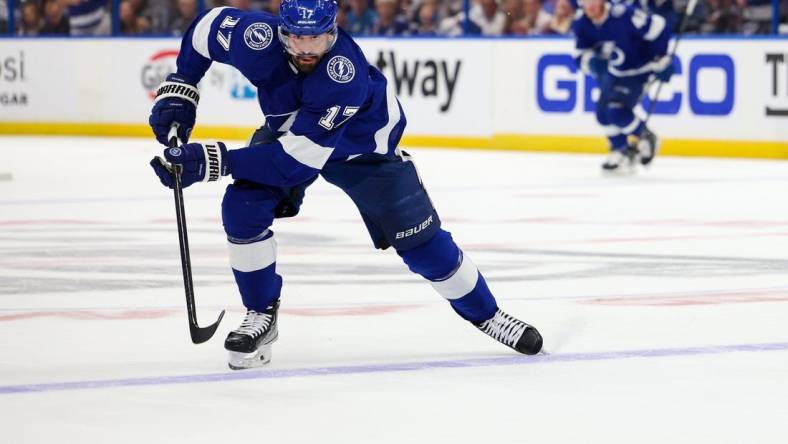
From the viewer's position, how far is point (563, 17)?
14336 mm

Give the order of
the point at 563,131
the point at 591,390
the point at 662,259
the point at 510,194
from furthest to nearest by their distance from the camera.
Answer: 1. the point at 563,131
2. the point at 510,194
3. the point at 662,259
4. the point at 591,390

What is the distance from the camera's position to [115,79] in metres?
17.1

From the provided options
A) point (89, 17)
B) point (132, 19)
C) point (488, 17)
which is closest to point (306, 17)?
point (488, 17)

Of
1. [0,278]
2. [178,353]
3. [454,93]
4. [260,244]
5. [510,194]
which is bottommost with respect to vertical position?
[454,93]

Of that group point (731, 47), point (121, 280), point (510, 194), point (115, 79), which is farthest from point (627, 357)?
point (115, 79)

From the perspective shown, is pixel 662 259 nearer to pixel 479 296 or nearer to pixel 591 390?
pixel 479 296

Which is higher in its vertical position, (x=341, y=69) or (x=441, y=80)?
(x=341, y=69)

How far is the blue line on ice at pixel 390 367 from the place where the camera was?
409 centimetres

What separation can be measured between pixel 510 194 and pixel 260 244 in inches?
236

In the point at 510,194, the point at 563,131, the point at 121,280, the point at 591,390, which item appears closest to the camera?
the point at 591,390

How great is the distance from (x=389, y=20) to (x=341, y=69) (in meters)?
11.1

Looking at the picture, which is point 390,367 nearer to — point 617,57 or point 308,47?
point 308,47

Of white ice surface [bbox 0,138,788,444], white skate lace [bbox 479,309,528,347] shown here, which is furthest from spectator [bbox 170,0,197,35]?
white skate lace [bbox 479,309,528,347]

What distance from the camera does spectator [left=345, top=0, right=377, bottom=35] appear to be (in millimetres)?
15391
